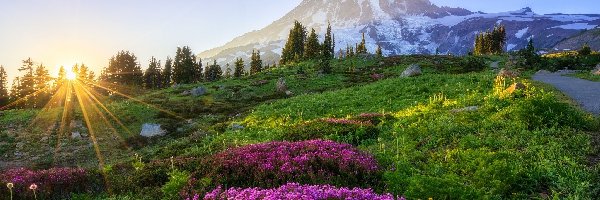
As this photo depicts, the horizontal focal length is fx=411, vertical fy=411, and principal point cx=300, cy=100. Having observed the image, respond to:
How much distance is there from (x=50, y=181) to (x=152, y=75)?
111 meters

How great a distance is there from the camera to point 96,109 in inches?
1612

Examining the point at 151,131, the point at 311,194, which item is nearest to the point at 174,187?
the point at 311,194

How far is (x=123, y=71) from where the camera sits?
357 ft

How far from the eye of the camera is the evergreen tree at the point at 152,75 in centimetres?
11568

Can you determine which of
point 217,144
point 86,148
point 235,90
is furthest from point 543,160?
point 235,90

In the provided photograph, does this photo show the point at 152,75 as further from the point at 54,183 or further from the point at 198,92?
the point at 54,183

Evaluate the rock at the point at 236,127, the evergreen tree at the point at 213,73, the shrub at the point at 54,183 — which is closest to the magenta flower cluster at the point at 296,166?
the shrub at the point at 54,183

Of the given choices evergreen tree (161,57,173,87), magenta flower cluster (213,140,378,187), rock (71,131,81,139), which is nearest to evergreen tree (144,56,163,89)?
evergreen tree (161,57,173,87)

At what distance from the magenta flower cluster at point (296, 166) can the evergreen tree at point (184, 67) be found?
3775 inches

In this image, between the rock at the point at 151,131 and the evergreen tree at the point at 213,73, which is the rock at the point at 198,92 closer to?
the rock at the point at 151,131

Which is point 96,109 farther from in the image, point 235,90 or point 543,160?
point 543,160

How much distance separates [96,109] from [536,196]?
41.2 metres

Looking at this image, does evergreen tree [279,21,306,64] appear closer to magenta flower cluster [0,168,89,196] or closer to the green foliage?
magenta flower cluster [0,168,89,196]

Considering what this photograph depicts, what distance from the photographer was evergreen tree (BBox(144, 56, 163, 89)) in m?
116
